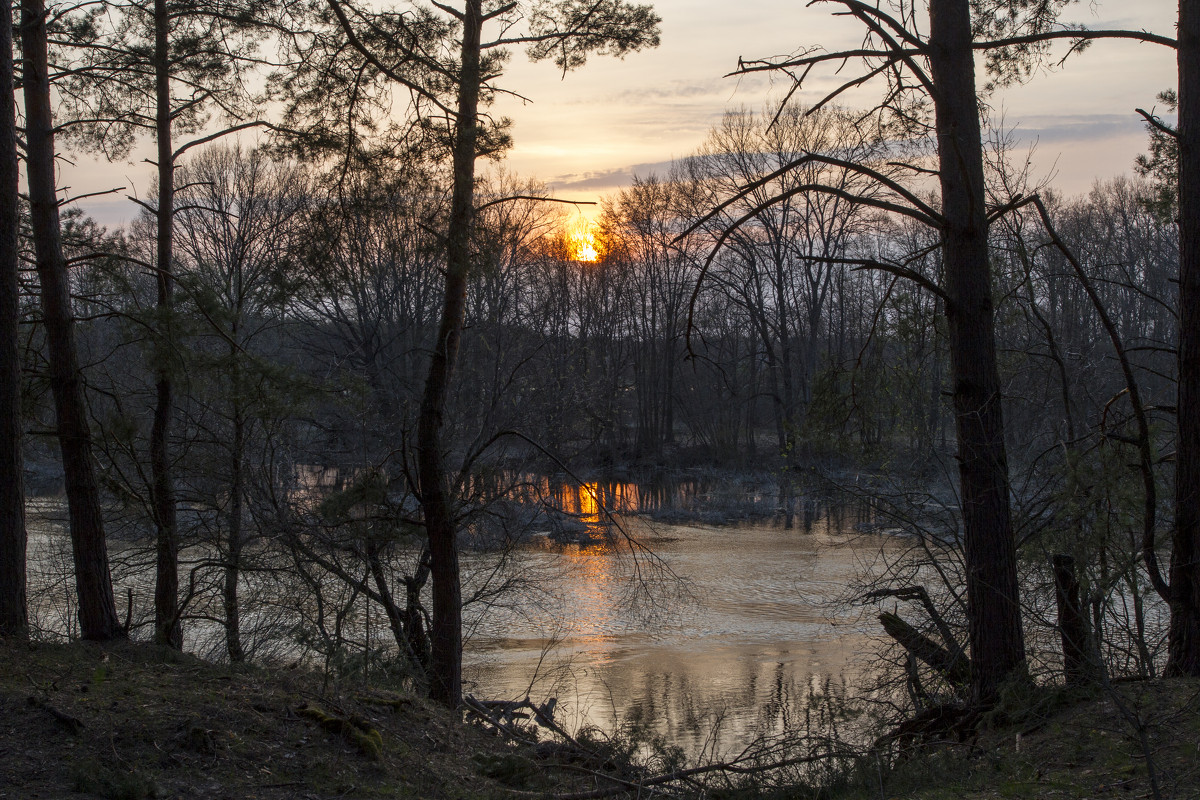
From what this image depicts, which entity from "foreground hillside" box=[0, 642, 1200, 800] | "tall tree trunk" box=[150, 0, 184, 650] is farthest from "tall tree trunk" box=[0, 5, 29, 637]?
"tall tree trunk" box=[150, 0, 184, 650]

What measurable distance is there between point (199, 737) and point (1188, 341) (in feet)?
22.7

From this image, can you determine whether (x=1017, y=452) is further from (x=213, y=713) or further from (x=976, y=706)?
(x=213, y=713)

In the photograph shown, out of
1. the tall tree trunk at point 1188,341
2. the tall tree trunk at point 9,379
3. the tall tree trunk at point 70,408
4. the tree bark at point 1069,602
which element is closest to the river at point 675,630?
the tree bark at point 1069,602

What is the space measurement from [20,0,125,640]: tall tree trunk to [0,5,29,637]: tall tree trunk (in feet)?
1.49

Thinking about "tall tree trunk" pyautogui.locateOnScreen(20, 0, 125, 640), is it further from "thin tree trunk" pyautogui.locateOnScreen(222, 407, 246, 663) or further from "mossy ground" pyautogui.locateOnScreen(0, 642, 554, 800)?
"thin tree trunk" pyautogui.locateOnScreen(222, 407, 246, 663)

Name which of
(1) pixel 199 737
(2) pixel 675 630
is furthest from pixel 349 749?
(2) pixel 675 630

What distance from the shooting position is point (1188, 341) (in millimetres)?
6398

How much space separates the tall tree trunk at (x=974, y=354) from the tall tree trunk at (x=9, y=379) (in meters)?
7.09

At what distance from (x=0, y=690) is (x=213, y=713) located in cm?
117

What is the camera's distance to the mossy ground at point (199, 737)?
4.46m

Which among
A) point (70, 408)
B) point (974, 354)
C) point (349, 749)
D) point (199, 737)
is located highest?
point (974, 354)

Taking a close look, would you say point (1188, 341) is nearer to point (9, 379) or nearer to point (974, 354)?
point (974, 354)

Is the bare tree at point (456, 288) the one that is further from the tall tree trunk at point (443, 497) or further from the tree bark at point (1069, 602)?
the tree bark at point (1069, 602)

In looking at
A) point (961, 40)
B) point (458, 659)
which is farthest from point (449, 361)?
point (961, 40)
